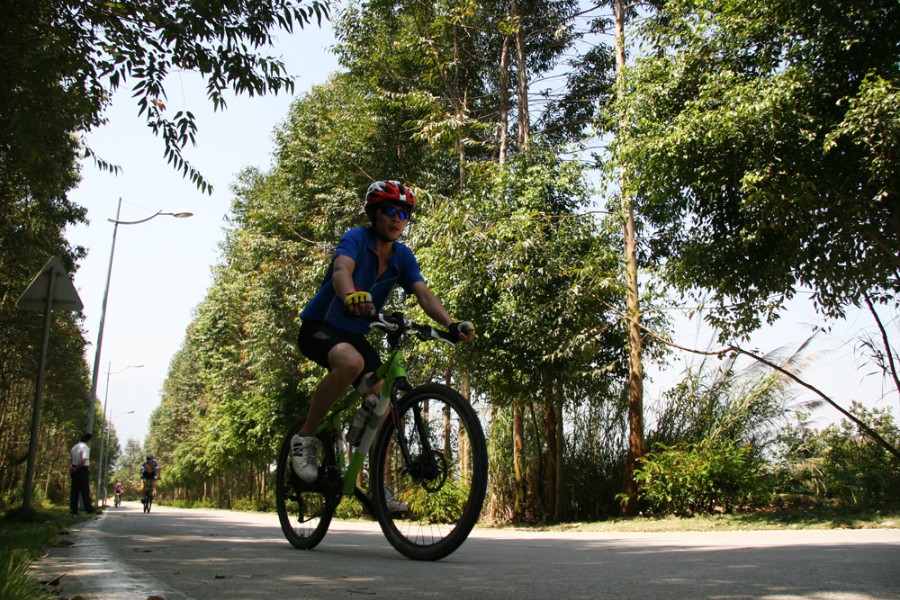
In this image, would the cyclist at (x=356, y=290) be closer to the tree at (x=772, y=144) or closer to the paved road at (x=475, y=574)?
the paved road at (x=475, y=574)

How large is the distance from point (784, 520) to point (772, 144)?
5.45 m

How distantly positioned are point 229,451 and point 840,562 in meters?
39.5

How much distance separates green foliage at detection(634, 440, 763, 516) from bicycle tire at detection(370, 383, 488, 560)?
886cm

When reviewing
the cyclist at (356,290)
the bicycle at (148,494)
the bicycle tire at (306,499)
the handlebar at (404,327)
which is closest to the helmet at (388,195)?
the cyclist at (356,290)

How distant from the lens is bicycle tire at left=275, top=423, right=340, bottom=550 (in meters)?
5.17

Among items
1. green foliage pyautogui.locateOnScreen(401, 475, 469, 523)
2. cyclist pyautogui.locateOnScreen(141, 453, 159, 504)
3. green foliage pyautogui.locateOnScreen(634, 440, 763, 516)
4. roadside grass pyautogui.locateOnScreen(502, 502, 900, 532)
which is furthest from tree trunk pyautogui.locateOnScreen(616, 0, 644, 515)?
cyclist pyautogui.locateOnScreen(141, 453, 159, 504)

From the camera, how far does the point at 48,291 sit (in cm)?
1041

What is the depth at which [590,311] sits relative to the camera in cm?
1526

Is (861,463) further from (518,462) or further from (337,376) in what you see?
(337,376)

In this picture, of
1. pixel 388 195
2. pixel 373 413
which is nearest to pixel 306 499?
pixel 373 413

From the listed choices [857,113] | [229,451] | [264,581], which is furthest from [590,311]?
[229,451]

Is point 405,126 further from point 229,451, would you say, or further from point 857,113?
point 229,451

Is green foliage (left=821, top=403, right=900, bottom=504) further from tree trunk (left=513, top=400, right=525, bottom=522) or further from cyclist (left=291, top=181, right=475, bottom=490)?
cyclist (left=291, top=181, right=475, bottom=490)

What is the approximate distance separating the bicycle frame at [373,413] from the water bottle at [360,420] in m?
0.03
